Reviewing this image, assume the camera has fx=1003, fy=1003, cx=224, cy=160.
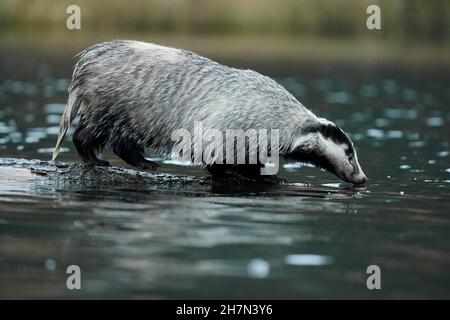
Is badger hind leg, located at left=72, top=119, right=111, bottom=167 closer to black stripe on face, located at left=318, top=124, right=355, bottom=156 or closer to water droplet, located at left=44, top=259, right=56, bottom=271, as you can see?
black stripe on face, located at left=318, top=124, right=355, bottom=156

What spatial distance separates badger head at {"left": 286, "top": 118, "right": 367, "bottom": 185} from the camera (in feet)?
39.3

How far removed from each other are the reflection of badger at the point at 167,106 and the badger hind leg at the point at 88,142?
12mm

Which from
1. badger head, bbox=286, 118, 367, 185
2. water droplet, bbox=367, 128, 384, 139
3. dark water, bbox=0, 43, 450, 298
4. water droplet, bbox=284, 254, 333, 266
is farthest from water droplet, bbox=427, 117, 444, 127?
water droplet, bbox=284, 254, 333, 266

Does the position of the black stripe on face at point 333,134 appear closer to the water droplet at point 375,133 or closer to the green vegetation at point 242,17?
the water droplet at point 375,133

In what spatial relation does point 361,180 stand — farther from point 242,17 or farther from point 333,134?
point 242,17

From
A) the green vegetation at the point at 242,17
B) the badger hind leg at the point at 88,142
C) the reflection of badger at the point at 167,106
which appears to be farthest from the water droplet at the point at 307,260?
the green vegetation at the point at 242,17

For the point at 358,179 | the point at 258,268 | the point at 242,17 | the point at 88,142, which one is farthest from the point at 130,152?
the point at 242,17

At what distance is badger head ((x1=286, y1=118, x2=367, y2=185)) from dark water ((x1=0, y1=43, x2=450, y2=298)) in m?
0.30

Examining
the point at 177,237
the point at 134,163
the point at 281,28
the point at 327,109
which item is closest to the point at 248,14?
the point at 281,28

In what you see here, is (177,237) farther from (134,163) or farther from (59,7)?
(59,7)

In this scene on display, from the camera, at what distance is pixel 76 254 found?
821 centimetres

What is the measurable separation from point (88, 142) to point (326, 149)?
2.89 m

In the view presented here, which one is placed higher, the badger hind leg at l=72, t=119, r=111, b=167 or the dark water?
the badger hind leg at l=72, t=119, r=111, b=167

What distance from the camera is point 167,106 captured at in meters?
12.1
